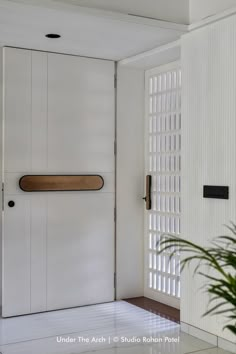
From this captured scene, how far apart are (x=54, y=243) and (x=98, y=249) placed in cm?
46

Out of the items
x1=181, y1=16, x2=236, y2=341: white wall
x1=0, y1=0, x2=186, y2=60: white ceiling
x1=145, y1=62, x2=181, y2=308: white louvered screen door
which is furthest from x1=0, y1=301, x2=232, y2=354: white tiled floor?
x1=0, y1=0, x2=186, y2=60: white ceiling

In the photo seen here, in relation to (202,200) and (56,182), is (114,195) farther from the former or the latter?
(202,200)

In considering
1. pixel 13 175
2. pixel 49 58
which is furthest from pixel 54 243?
pixel 49 58

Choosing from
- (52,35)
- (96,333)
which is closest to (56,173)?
(52,35)

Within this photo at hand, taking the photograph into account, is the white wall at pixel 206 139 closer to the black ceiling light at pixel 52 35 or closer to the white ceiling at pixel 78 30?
the white ceiling at pixel 78 30

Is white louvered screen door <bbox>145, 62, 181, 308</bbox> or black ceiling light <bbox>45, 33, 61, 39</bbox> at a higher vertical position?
black ceiling light <bbox>45, 33, 61, 39</bbox>

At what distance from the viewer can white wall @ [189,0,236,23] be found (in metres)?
3.32

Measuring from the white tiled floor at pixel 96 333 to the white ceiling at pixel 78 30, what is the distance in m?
2.29

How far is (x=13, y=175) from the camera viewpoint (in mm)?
4086

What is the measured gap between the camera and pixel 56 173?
14.1ft

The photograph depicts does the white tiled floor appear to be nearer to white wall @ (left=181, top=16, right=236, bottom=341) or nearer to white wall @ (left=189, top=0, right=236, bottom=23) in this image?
white wall @ (left=181, top=16, right=236, bottom=341)

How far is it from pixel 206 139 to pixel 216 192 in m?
0.40

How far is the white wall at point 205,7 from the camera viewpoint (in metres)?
3.32

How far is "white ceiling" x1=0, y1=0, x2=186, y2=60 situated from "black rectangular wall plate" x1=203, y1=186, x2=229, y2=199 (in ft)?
4.00
